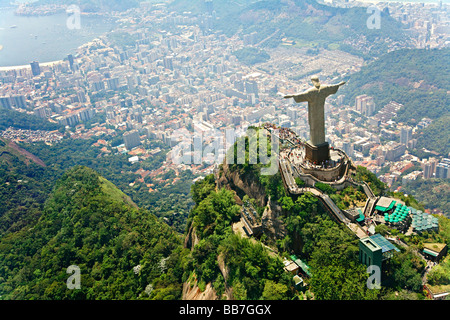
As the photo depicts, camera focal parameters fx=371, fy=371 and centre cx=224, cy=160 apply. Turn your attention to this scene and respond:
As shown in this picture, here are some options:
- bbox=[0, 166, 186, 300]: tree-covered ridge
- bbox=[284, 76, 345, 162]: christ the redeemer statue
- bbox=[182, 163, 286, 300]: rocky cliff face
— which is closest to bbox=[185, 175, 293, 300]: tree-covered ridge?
bbox=[182, 163, 286, 300]: rocky cliff face

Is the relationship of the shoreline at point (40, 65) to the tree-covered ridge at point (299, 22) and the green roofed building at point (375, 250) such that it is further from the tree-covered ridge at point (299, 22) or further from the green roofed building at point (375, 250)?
the green roofed building at point (375, 250)

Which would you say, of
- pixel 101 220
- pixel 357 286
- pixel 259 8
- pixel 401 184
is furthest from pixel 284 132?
pixel 259 8

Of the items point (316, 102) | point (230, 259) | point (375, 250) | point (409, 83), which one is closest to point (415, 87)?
point (409, 83)

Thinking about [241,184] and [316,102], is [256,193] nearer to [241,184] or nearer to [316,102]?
[241,184]

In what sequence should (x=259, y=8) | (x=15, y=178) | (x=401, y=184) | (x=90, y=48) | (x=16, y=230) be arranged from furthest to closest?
(x=259, y=8) < (x=90, y=48) < (x=401, y=184) < (x=15, y=178) < (x=16, y=230)

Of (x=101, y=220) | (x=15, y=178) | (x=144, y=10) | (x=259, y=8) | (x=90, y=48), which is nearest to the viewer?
(x=101, y=220)

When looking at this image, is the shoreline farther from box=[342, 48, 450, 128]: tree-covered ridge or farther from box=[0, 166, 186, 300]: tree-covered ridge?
box=[0, 166, 186, 300]: tree-covered ridge

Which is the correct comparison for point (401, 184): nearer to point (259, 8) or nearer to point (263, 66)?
point (263, 66)
